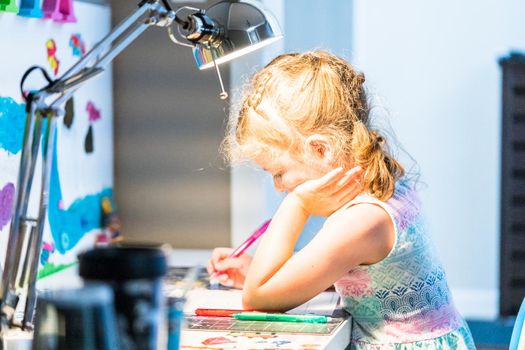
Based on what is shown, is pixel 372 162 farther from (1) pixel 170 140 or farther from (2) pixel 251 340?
(1) pixel 170 140

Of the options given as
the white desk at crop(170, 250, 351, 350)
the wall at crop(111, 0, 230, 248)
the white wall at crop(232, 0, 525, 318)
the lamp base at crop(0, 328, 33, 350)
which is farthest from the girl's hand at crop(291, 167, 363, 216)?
the white wall at crop(232, 0, 525, 318)

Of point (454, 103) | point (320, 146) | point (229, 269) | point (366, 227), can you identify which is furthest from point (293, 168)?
point (454, 103)

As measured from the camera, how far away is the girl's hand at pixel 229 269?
1471mm

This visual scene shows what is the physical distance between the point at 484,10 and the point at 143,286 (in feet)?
9.61

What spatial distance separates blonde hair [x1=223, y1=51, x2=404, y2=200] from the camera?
1295mm

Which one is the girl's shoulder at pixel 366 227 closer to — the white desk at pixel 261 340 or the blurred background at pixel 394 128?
the white desk at pixel 261 340

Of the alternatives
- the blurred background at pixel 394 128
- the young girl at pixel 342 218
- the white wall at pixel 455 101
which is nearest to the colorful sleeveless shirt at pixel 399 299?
the young girl at pixel 342 218

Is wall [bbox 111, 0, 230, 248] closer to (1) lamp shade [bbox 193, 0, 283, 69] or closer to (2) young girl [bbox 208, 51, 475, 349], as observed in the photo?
(2) young girl [bbox 208, 51, 475, 349]

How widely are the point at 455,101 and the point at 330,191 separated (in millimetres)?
2320

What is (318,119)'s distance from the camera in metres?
1.30

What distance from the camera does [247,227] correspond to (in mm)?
1838

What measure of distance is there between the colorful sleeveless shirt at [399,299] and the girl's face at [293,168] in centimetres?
8

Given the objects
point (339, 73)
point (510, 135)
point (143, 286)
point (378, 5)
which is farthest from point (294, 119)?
point (378, 5)

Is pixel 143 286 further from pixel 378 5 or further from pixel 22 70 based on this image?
pixel 378 5
